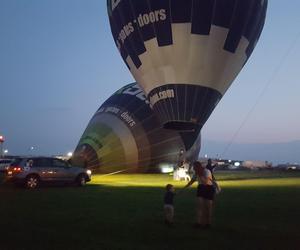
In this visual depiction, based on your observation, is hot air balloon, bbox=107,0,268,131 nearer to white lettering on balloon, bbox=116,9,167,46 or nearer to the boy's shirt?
white lettering on balloon, bbox=116,9,167,46

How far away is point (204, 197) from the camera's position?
11.7m

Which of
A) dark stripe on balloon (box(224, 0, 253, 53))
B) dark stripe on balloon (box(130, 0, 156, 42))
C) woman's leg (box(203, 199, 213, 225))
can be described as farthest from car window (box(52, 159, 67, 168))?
woman's leg (box(203, 199, 213, 225))

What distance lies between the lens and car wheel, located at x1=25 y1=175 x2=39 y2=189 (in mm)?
23391

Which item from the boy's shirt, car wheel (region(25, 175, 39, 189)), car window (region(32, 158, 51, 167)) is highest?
car window (region(32, 158, 51, 167))

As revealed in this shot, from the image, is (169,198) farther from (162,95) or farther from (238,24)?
(162,95)

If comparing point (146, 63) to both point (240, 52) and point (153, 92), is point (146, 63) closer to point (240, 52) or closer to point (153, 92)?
point (153, 92)

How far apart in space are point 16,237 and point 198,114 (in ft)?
61.3

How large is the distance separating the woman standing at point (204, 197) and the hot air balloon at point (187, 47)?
15.6m

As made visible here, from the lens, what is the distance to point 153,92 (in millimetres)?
28984

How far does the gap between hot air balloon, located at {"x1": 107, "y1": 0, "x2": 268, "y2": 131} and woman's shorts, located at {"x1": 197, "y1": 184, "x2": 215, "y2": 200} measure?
1578 cm

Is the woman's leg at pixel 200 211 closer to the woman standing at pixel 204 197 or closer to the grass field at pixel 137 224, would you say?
the woman standing at pixel 204 197

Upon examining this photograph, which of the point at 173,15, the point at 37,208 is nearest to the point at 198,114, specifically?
the point at 173,15

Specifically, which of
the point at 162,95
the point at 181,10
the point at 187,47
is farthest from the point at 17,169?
the point at 181,10

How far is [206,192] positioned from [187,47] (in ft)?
53.0
